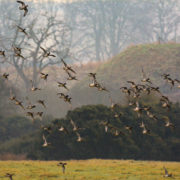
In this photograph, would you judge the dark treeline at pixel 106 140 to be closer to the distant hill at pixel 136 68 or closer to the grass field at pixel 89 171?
the grass field at pixel 89 171

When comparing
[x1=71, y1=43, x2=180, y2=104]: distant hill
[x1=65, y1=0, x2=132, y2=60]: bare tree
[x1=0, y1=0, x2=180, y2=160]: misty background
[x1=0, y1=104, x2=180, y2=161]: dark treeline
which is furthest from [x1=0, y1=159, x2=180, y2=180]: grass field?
[x1=65, y1=0, x2=132, y2=60]: bare tree

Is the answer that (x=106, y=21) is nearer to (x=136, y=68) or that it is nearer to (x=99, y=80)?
(x=136, y=68)

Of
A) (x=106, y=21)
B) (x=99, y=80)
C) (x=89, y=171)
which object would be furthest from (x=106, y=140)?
(x=106, y=21)

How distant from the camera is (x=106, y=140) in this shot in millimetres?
36625

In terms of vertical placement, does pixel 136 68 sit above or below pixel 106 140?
above

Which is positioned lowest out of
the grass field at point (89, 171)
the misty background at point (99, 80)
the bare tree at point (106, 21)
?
the grass field at point (89, 171)

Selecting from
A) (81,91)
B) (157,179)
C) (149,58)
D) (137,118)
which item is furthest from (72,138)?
(149,58)

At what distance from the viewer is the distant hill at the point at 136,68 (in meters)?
73.9

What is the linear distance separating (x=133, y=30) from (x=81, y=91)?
250 ft

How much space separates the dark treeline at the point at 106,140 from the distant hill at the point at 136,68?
31.7 m

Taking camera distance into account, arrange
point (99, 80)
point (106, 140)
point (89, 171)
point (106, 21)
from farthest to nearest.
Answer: point (106, 21) < point (99, 80) < point (106, 140) < point (89, 171)

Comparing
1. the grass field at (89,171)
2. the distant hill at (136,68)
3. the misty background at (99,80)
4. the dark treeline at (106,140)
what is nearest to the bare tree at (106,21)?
the misty background at (99,80)

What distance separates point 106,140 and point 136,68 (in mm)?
43763

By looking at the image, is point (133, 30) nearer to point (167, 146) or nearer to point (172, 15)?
point (172, 15)
